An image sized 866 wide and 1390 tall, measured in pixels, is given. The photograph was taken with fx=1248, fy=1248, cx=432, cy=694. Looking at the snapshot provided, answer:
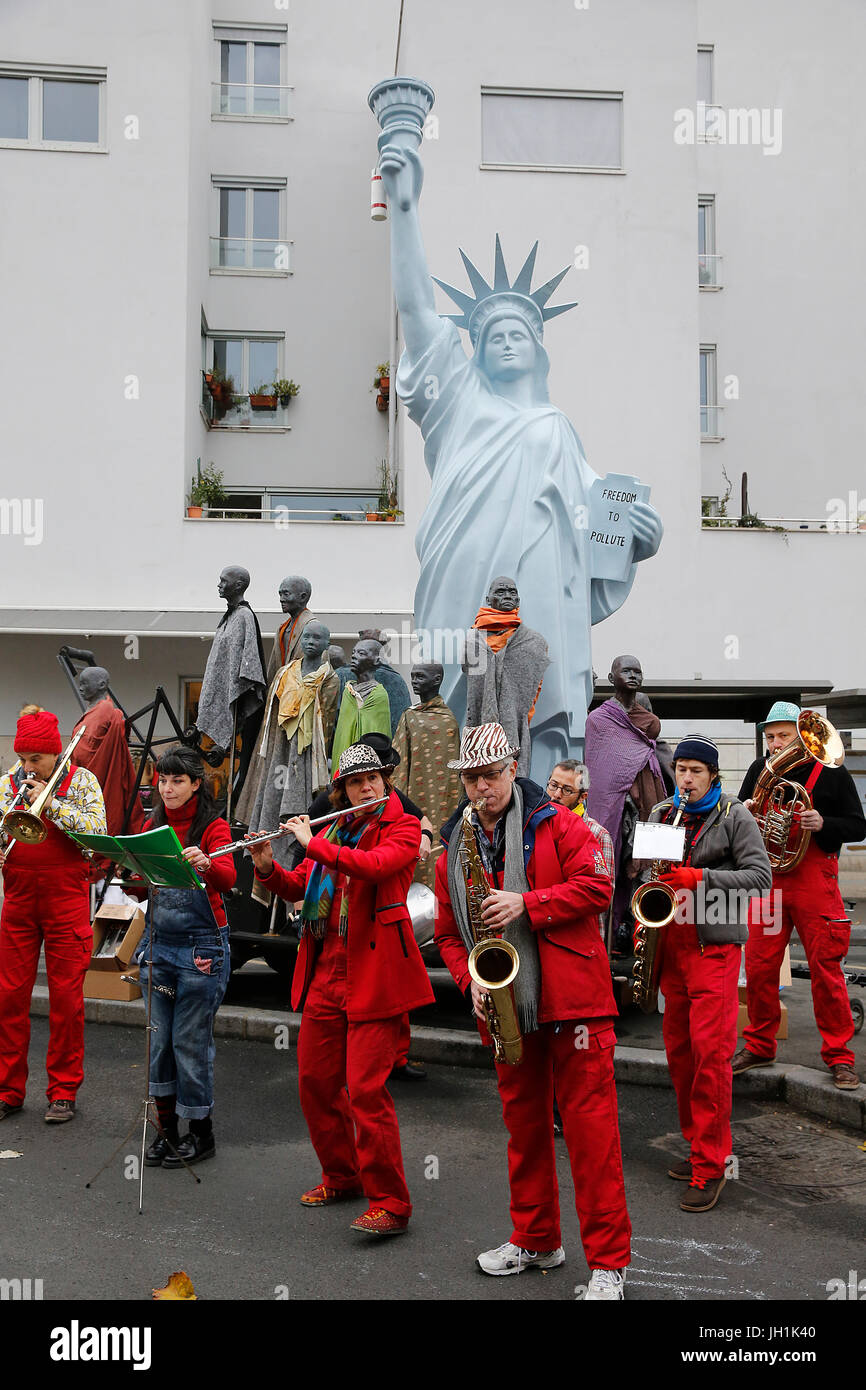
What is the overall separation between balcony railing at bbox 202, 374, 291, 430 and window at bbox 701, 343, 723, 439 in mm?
6958

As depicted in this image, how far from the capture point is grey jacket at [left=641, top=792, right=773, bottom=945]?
4898mm

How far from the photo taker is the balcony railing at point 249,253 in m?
20.9

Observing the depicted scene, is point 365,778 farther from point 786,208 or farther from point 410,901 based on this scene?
point 786,208

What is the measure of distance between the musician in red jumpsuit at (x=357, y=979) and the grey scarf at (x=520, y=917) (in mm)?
370

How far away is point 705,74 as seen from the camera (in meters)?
20.9

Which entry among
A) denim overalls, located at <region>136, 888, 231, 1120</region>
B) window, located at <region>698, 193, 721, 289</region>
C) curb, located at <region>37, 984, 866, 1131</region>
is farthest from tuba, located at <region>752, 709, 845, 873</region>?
window, located at <region>698, 193, 721, 289</region>

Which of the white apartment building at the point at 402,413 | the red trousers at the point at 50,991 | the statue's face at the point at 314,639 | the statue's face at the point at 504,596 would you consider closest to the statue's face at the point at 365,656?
the statue's face at the point at 314,639

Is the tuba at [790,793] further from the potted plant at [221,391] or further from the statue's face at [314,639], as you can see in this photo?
the potted plant at [221,391]

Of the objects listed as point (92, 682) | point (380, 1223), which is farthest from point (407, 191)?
point (380, 1223)

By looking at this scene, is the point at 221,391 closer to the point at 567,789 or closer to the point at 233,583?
the point at 233,583

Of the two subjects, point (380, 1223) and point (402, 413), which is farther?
Answer: point (402, 413)

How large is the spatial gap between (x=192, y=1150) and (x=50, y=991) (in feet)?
3.41

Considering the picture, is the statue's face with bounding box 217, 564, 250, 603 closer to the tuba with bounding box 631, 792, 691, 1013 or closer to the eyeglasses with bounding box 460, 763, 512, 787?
the tuba with bounding box 631, 792, 691, 1013
